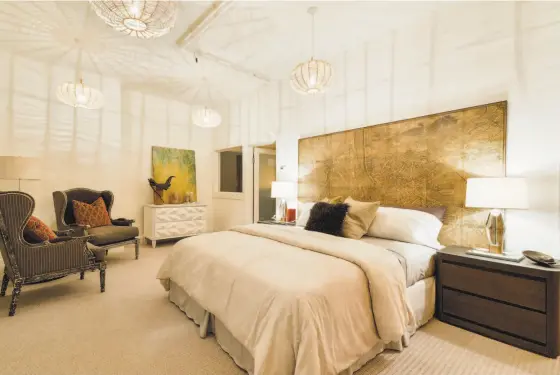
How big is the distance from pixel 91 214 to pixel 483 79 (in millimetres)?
5139

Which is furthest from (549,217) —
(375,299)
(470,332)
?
(375,299)

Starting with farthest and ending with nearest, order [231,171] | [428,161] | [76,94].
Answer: [231,171] → [76,94] → [428,161]

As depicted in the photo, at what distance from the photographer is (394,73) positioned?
3141 mm

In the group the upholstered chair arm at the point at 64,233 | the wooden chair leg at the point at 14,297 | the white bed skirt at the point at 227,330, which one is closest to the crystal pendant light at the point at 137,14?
the white bed skirt at the point at 227,330

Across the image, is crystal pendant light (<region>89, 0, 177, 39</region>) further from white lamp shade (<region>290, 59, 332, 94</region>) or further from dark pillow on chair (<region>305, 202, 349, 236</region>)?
dark pillow on chair (<region>305, 202, 349, 236</region>)

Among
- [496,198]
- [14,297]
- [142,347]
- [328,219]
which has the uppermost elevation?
[496,198]

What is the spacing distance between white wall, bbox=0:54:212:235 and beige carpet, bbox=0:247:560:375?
89.7 inches

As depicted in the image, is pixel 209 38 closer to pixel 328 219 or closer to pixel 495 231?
pixel 328 219

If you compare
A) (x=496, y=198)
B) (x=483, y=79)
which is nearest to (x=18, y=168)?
(x=496, y=198)

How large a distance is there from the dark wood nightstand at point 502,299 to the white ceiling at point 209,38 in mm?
2563

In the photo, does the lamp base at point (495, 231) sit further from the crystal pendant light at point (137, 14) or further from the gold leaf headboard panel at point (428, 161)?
the crystal pendant light at point (137, 14)

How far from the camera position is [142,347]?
1891 millimetres

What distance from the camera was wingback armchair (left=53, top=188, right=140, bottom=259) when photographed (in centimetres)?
361

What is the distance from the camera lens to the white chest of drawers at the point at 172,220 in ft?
16.0
